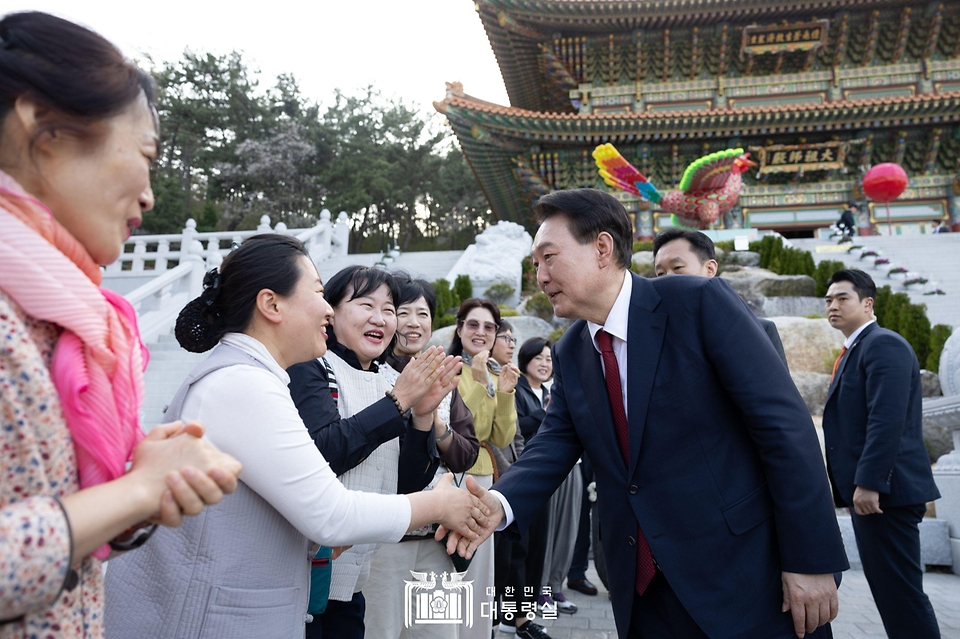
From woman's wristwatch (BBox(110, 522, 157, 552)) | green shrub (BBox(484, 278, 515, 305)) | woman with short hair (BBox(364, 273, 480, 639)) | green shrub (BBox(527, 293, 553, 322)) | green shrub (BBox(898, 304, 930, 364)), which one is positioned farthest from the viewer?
green shrub (BBox(484, 278, 515, 305))

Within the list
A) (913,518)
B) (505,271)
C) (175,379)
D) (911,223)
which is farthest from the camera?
(911,223)

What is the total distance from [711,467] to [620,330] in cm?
51

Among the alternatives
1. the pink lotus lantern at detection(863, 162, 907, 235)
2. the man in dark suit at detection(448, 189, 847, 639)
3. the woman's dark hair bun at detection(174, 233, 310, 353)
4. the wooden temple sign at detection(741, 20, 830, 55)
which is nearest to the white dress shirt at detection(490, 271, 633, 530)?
the man in dark suit at detection(448, 189, 847, 639)

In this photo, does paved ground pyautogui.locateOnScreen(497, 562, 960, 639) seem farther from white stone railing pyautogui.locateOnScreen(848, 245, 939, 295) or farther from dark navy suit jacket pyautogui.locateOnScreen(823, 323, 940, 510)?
white stone railing pyautogui.locateOnScreen(848, 245, 939, 295)

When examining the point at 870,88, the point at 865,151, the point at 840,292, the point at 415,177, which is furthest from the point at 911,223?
the point at 415,177

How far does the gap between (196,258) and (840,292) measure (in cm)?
875

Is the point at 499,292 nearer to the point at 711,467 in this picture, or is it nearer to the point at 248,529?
the point at 711,467

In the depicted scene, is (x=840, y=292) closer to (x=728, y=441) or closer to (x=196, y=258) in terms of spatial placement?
(x=728, y=441)

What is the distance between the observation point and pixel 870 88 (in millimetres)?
15672

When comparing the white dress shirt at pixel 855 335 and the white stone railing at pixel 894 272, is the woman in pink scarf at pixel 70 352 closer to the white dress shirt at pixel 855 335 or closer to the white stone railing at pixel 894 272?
the white dress shirt at pixel 855 335

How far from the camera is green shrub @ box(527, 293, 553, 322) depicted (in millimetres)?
10684

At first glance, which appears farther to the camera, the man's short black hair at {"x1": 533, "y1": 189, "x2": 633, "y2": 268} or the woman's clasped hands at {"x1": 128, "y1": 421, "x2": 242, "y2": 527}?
the man's short black hair at {"x1": 533, "y1": 189, "x2": 633, "y2": 268}

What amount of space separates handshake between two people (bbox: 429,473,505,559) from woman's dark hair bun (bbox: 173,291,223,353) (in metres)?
0.76

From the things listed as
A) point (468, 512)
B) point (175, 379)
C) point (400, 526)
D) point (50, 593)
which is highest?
point (50, 593)
